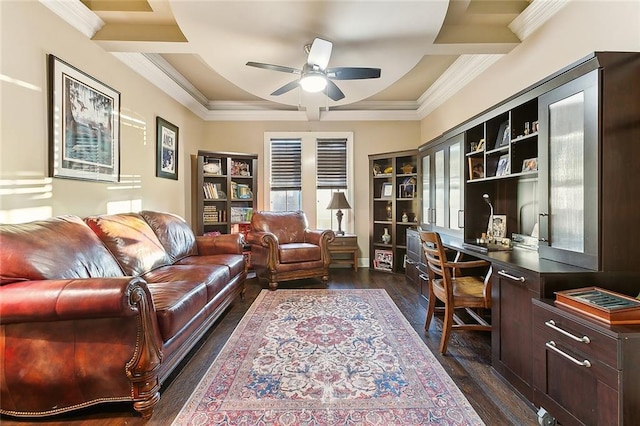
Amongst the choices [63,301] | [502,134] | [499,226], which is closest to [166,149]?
[63,301]

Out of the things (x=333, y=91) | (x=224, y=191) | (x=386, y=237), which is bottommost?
(x=386, y=237)

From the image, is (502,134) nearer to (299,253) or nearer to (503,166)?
(503,166)

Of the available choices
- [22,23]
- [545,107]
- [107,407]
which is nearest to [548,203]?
[545,107]

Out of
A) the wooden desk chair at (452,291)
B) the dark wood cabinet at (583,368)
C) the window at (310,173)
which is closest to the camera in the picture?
the dark wood cabinet at (583,368)

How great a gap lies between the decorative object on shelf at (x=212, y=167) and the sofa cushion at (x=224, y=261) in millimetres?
1759

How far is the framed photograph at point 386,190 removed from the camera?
5004mm

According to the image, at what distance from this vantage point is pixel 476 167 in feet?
9.69

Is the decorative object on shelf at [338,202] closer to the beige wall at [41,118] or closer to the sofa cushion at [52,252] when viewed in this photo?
the beige wall at [41,118]

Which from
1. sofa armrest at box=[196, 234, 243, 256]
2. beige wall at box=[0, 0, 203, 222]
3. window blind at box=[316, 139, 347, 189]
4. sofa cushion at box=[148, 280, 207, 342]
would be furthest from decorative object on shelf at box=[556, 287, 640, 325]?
window blind at box=[316, 139, 347, 189]

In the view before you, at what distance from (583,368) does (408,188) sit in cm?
363

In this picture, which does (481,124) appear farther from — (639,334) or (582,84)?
(639,334)

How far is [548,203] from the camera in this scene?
6.25 ft

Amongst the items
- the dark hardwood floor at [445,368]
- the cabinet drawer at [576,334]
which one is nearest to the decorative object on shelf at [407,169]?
the dark hardwood floor at [445,368]

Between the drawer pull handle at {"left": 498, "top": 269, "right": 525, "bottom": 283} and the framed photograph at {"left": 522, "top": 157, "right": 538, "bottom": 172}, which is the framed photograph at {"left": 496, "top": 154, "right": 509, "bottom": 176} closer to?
the framed photograph at {"left": 522, "top": 157, "right": 538, "bottom": 172}
